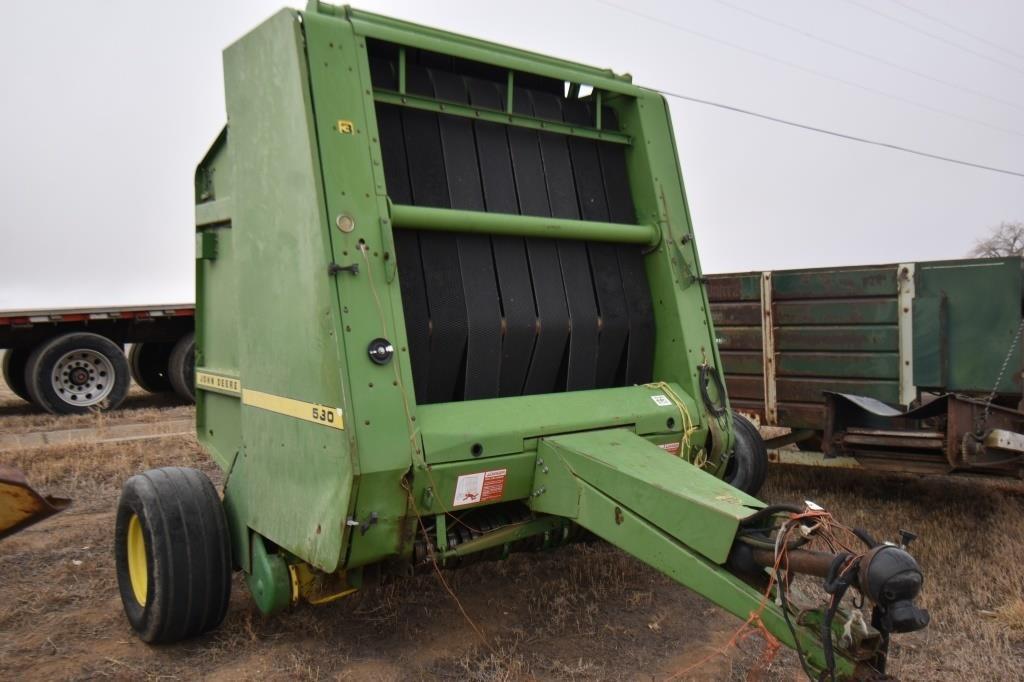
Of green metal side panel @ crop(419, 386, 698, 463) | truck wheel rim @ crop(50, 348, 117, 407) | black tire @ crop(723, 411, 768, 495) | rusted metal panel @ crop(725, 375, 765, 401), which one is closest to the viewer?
green metal side panel @ crop(419, 386, 698, 463)

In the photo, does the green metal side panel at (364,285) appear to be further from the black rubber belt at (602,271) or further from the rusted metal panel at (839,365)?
the rusted metal panel at (839,365)

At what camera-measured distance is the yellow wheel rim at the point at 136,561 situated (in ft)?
13.0

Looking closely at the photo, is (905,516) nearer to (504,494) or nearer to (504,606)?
(504,606)

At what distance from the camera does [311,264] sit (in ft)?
10.4

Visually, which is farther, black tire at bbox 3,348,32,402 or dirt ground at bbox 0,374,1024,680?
black tire at bbox 3,348,32,402

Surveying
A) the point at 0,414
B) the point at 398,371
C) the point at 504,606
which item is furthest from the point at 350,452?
the point at 0,414

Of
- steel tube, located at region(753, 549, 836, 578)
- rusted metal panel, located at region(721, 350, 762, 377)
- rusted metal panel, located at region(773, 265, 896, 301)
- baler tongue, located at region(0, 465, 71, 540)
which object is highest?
rusted metal panel, located at region(773, 265, 896, 301)

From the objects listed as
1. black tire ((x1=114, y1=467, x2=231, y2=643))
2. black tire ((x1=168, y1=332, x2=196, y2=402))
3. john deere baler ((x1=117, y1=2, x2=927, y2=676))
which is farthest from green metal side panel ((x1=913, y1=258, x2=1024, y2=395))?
black tire ((x1=168, y1=332, x2=196, y2=402))

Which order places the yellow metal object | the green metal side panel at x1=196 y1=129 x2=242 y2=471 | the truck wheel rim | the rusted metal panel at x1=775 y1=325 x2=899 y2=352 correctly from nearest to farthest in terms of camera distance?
the yellow metal object, the green metal side panel at x1=196 y1=129 x2=242 y2=471, the rusted metal panel at x1=775 y1=325 x2=899 y2=352, the truck wheel rim

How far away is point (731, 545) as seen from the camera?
2.69 m

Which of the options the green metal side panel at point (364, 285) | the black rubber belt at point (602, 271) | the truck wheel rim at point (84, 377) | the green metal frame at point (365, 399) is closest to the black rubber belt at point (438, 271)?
the green metal frame at point (365, 399)

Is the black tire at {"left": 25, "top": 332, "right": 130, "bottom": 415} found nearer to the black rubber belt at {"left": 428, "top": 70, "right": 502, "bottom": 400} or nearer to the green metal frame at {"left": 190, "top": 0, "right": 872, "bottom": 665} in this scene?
the green metal frame at {"left": 190, "top": 0, "right": 872, "bottom": 665}

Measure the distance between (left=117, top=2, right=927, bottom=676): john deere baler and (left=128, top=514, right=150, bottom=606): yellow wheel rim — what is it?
1cm

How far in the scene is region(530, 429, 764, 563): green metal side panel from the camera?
2.77 metres
